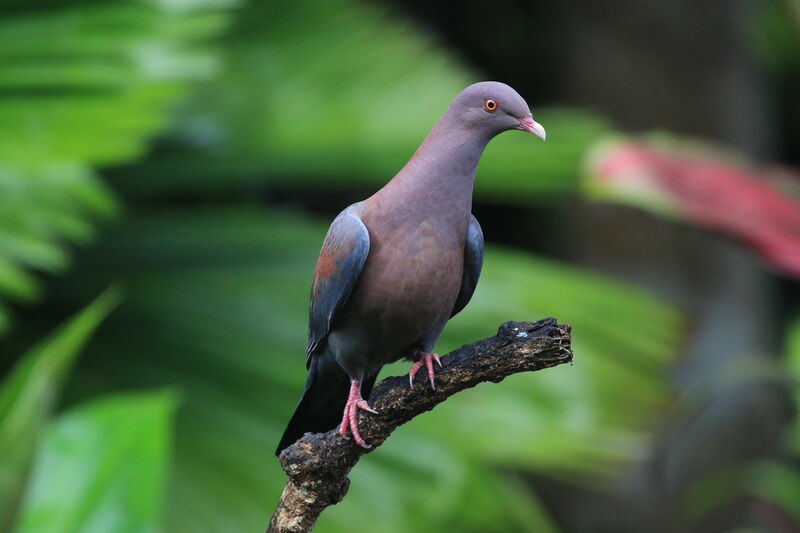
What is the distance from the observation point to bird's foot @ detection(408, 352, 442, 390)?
1338mm

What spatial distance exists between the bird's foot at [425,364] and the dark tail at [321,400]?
0.14 m

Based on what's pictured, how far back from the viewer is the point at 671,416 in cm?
366

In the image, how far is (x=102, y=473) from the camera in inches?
87.4

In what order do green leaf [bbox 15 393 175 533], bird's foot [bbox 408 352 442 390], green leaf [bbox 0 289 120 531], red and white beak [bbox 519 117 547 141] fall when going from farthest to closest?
green leaf [bbox 15 393 175 533], green leaf [bbox 0 289 120 531], bird's foot [bbox 408 352 442 390], red and white beak [bbox 519 117 547 141]

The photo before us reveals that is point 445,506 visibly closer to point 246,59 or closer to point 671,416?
point 671,416

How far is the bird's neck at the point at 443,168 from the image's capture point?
128 cm

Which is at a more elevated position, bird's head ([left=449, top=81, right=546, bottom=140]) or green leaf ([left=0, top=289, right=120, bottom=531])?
bird's head ([left=449, top=81, right=546, bottom=140])

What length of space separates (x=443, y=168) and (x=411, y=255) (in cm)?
13

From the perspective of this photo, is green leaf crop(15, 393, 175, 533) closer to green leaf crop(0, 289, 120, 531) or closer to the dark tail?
green leaf crop(0, 289, 120, 531)

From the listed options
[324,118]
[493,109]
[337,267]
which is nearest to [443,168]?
A: [493,109]

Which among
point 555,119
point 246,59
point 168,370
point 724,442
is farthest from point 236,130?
point 724,442

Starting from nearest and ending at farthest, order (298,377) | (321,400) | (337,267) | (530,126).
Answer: (530,126) < (337,267) < (321,400) < (298,377)

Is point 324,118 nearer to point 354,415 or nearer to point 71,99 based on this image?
point 71,99

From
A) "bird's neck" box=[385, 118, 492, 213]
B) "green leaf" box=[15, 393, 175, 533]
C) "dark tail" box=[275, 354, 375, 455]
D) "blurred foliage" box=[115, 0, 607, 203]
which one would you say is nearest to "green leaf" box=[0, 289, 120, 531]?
"green leaf" box=[15, 393, 175, 533]
